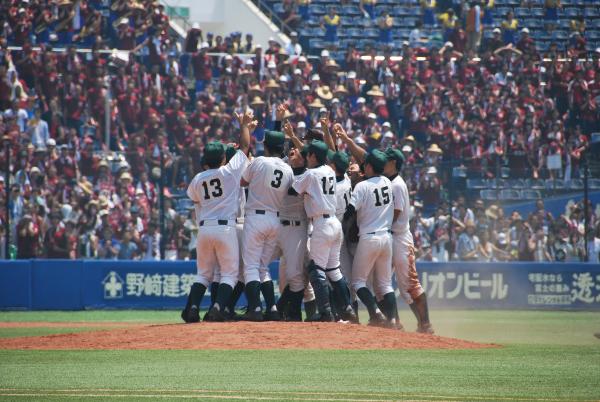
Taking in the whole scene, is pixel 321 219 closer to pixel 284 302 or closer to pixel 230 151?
pixel 284 302

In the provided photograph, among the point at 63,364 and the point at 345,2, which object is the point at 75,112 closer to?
the point at 345,2

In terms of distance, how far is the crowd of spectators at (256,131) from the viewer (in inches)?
846

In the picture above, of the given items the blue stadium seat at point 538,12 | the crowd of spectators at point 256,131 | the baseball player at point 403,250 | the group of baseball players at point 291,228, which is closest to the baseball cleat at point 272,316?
the group of baseball players at point 291,228

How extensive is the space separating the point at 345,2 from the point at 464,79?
5.23 m

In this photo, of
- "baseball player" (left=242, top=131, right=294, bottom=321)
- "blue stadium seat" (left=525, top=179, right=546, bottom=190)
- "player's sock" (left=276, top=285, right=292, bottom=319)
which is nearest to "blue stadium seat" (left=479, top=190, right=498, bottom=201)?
"blue stadium seat" (left=525, top=179, right=546, bottom=190)

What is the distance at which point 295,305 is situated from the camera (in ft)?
42.5

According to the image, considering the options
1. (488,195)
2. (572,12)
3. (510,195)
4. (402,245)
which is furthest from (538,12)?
(402,245)

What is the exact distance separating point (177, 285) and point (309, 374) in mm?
11074

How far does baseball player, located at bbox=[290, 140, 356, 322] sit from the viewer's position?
12.5 meters

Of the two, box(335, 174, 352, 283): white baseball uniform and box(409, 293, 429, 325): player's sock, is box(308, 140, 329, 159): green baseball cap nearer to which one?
box(335, 174, 352, 283): white baseball uniform

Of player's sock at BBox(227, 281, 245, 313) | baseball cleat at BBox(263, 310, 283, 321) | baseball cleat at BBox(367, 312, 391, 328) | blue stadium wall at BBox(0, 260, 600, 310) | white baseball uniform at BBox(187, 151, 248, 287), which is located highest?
white baseball uniform at BBox(187, 151, 248, 287)

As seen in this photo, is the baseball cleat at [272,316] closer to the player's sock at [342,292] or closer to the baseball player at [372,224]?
the player's sock at [342,292]

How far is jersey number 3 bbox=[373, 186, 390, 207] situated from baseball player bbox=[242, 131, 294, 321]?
118cm

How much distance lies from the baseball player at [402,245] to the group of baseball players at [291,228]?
6 cm
